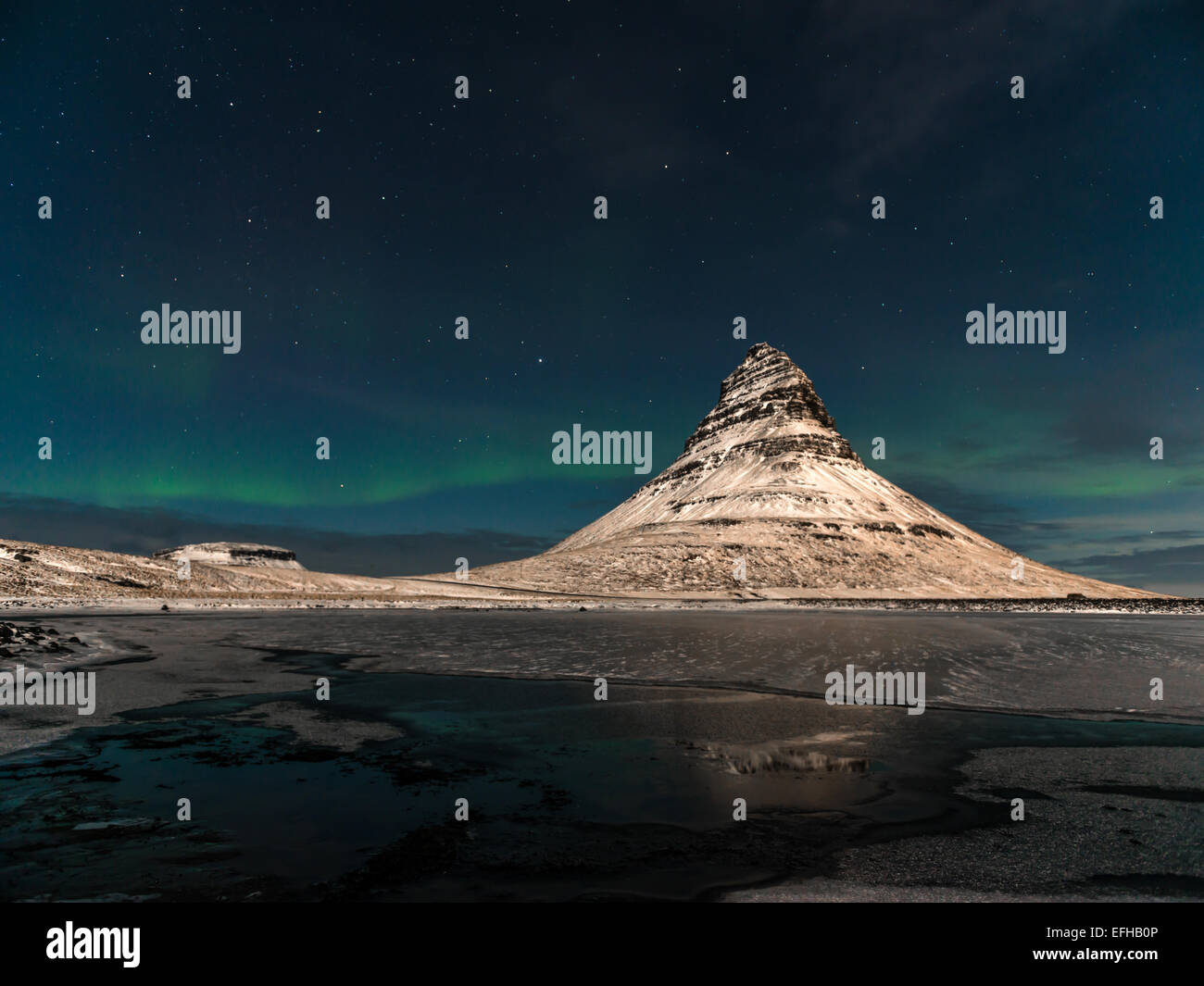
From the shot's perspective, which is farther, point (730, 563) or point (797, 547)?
point (797, 547)

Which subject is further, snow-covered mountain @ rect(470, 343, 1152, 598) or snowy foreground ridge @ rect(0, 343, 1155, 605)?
snow-covered mountain @ rect(470, 343, 1152, 598)

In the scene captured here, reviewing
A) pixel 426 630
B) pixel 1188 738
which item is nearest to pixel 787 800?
pixel 1188 738

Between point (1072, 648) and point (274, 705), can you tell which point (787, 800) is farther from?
point (1072, 648)

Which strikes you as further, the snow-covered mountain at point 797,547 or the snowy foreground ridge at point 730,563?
the snow-covered mountain at point 797,547

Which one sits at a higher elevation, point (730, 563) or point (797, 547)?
point (797, 547)
